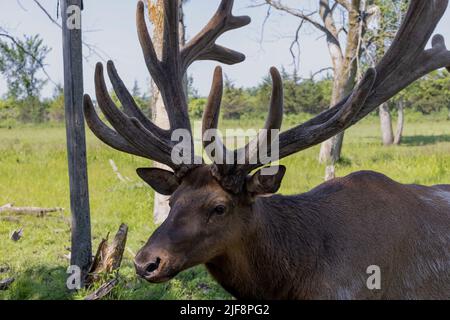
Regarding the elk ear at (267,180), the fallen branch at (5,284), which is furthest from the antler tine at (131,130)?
the fallen branch at (5,284)

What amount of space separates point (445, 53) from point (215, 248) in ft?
7.06

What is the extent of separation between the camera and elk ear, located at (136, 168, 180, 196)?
354 cm

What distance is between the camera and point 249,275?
3.24m

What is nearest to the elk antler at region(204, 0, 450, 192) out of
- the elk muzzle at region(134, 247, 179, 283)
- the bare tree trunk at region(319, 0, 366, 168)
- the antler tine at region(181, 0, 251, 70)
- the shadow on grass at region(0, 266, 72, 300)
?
the elk muzzle at region(134, 247, 179, 283)

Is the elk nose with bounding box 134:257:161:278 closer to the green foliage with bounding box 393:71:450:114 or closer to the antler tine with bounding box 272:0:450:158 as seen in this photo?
the antler tine with bounding box 272:0:450:158

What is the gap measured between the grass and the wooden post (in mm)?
440

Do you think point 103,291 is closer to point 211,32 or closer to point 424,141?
point 211,32

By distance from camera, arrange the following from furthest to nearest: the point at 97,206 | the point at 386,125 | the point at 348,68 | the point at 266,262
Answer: the point at 386,125 → the point at 348,68 → the point at 97,206 → the point at 266,262

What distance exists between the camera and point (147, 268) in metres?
2.83

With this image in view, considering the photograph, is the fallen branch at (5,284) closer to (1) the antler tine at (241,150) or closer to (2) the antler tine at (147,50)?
(2) the antler tine at (147,50)

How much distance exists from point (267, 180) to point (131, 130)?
0.94 meters

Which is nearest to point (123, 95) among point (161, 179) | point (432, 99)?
point (161, 179)
